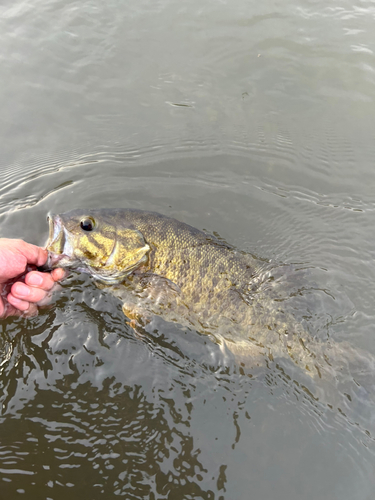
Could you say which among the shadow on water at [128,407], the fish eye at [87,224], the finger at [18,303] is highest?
the fish eye at [87,224]

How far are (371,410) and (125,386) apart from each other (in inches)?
94.6

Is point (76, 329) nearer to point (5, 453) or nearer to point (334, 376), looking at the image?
point (5, 453)

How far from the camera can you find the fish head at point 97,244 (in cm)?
354

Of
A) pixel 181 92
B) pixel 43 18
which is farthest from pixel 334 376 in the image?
pixel 43 18

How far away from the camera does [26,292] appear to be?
3.57m

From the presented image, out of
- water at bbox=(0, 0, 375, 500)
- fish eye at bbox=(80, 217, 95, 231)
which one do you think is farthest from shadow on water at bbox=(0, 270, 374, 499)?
fish eye at bbox=(80, 217, 95, 231)

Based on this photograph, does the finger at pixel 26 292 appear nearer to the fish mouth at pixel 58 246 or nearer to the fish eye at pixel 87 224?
the fish mouth at pixel 58 246

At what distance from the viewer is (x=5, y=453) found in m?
2.95

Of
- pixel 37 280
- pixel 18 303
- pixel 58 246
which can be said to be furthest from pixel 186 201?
pixel 18 303

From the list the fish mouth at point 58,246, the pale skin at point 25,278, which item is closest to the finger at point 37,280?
the pale skin at point 25,278

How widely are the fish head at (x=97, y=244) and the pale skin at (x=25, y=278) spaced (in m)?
0.13

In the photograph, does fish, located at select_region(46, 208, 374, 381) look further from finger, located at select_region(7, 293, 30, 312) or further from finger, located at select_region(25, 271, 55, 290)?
finger, located at select_region(7, 293, 30, 312)

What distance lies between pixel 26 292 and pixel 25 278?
0.53 feet

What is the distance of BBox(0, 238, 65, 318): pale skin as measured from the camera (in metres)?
3.54
